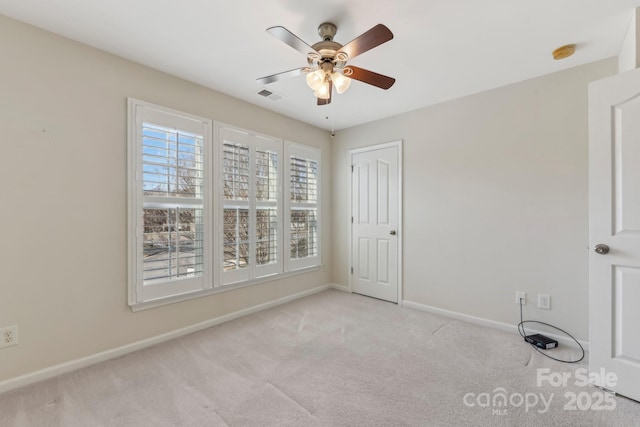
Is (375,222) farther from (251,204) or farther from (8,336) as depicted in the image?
(8,336)

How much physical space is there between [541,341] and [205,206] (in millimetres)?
3380

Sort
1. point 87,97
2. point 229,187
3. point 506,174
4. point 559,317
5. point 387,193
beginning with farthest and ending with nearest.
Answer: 1. point 387,193
2. point 229,187
3. point 506,174
4. point 559,317
5. point 87,97

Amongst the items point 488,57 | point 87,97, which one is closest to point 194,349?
point 87,97

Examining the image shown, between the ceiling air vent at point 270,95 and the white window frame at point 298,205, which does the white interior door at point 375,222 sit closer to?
the white window frame at point 298,205

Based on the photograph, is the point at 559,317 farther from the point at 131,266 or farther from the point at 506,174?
the point at 131,266

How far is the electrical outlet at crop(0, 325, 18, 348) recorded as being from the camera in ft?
6.22

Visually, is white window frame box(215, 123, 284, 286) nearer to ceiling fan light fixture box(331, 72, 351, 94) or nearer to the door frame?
the door frame

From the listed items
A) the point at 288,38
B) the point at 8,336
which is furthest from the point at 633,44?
the point at 8,336

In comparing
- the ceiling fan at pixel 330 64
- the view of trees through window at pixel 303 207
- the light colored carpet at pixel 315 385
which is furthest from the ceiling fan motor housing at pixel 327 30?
the light colored carpet at pixel 315 385

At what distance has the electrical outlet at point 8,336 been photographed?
6.22ft

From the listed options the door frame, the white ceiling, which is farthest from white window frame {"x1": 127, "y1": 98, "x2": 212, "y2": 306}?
the door frame

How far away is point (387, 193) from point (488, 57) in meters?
1.88

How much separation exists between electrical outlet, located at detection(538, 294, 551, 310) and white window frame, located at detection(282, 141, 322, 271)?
264 centimetres

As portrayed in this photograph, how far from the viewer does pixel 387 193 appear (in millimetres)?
A: 3846
